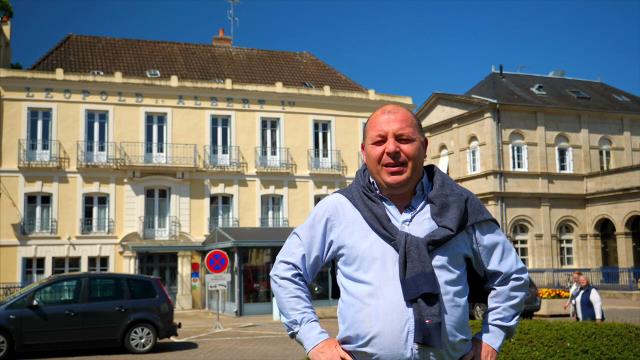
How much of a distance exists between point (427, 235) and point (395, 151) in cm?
41

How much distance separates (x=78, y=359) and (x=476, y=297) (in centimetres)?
1294

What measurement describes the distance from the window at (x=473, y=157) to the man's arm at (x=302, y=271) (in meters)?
38.2

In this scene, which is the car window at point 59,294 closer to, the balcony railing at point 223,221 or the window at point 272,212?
the balcony railing at point 223,221

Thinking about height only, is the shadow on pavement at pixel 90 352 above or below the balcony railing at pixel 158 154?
below

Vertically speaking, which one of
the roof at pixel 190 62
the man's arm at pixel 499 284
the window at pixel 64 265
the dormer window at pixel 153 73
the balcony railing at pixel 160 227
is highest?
the roof at pixel 190 62

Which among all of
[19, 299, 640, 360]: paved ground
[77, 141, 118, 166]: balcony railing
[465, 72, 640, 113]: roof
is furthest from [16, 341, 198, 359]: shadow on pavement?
[465, 72, 640, 113]: roof

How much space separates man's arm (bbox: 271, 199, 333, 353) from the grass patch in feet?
16.6

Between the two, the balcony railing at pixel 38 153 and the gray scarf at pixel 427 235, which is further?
the balcony railing at pixel 38 153

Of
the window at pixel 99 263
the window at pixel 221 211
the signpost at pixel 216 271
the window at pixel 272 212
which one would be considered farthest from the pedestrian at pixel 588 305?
the window at pixel 99 263

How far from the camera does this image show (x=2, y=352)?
1364 cm

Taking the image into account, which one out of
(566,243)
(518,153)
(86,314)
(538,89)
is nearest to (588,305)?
(86,314)

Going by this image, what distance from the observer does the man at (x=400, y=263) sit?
2.76m

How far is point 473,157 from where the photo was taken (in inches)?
1606

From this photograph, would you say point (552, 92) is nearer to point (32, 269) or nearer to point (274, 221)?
point (274, 221)
